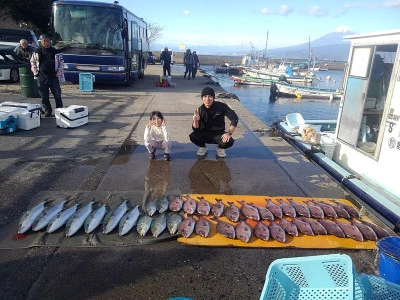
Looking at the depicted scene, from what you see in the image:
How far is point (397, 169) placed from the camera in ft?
18.7

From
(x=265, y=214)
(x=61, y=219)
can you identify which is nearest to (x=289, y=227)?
(x=265, y=214)

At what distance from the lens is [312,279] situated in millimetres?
2131

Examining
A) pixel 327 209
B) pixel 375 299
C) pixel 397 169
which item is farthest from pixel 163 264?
pixel 397 169

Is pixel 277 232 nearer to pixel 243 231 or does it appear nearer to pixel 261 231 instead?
pixel 261 231

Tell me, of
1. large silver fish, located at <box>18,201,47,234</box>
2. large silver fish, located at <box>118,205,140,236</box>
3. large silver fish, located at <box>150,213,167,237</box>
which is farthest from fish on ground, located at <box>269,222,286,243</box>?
large silver fish, located at <box>18,201,47,234</box>

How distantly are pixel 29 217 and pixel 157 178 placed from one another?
82.9 inches

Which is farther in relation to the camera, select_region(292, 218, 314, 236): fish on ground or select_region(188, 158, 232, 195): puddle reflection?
select_region(188, 158, 232, 195): puddle reflection

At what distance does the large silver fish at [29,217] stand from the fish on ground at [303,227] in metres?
3.29

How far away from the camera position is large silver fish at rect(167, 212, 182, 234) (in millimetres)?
3589

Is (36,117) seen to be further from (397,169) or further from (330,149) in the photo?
(397,169)

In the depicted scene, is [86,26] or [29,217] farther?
[86,26]

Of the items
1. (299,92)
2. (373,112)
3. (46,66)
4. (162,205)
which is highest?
(46,66)

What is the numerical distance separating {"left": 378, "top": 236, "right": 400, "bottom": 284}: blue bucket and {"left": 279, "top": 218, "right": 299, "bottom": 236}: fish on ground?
97 centimetres

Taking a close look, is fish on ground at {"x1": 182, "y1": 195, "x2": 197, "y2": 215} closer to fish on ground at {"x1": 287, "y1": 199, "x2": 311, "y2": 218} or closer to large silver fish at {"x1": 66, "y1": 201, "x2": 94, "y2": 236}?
large silver fish at {"x1": 66, "y1": 201, "x2": 94, "y2": 236}
